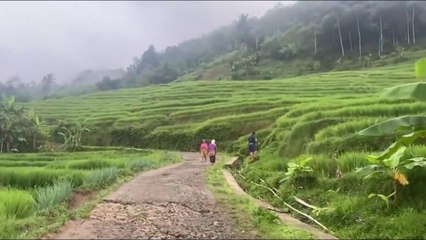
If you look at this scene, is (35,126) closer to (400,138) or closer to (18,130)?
(18,130)

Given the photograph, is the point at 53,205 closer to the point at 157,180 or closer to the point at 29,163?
the point at 157,180

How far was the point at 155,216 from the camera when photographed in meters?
9.77

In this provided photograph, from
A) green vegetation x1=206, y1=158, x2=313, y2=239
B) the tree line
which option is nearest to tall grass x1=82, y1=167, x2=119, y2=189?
green vegetation x1=206, y1=158, x2=313, y2=239

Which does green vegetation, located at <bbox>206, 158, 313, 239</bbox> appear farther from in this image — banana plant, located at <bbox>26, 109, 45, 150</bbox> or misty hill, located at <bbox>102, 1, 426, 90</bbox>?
misty hill, located at <bbox>102, 1, 426, 90</bbox>

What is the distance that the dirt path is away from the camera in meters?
8.38

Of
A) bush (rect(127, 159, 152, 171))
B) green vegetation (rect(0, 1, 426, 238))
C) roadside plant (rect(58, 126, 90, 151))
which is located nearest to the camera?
green vegetation (rect(0, 1, 426, 238))

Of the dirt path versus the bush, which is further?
the bush

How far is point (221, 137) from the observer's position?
35719 millimetres

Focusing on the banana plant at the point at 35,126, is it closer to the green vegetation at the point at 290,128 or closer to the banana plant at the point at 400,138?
the green vegetation at the point at 290,128

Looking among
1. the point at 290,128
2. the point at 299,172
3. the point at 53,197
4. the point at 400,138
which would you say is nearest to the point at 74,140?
the point at 290,128

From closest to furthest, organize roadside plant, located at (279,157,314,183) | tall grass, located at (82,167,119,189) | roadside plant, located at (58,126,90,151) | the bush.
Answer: roadside plant, located at (279,157,314,183) → tall grass, located at (82,167,119,189) → the bush → roadside plant, located at (58,126,90,151)

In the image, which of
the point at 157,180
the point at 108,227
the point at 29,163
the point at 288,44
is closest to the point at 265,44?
the point at 288,44

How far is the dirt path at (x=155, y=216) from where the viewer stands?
838 cm

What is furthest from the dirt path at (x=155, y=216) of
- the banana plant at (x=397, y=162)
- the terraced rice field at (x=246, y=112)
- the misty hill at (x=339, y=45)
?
the misty hill at (x=339, y=45)
